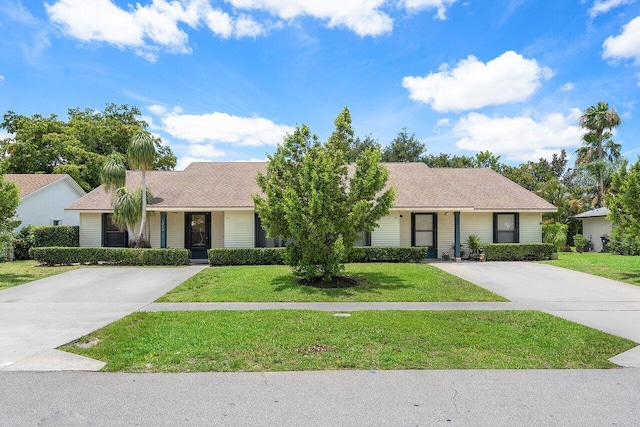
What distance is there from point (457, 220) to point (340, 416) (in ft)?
53.9

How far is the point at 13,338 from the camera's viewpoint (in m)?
6.48

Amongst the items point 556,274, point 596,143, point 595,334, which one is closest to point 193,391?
point 595,334

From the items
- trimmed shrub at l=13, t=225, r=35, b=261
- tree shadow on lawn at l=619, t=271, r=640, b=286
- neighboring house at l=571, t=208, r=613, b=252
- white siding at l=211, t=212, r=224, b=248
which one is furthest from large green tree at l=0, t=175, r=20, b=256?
neighboring house at l=571, t=208, r=613, b=252

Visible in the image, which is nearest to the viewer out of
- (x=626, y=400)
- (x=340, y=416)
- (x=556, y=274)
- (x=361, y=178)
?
(x=340, y=416)

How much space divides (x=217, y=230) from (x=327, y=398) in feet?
53.3

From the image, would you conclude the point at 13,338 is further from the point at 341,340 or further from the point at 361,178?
the point at 361,178

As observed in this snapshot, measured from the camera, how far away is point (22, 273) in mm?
14773

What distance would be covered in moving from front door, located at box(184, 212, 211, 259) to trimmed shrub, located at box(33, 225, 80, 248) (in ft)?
18.3

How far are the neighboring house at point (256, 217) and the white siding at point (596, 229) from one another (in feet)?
29.1

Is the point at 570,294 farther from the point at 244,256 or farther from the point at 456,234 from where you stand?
the point at 244,256

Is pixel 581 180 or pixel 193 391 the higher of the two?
pixel 581 180

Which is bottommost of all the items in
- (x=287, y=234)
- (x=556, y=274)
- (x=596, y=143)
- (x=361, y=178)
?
(x=556, y=274)

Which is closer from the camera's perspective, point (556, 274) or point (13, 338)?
point (13, 338)

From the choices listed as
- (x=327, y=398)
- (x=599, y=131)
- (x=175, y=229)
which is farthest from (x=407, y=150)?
(x=327, y=398)
